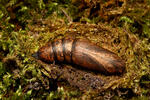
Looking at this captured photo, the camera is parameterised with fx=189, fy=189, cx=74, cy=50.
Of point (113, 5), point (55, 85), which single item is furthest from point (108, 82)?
point (113, 5)

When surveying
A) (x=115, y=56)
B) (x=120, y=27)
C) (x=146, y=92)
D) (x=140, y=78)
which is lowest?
(x=146, y=92)

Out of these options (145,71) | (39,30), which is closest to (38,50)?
(39,30)

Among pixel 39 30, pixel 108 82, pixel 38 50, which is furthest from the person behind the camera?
pixel 39 30

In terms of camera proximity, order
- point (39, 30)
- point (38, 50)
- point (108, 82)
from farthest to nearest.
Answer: point (39, 30) < point (38, 50) < point (108, 82)

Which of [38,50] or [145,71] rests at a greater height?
[38,50]

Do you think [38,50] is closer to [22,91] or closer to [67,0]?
[22,91]

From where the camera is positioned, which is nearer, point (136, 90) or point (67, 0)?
point (136, 90)
